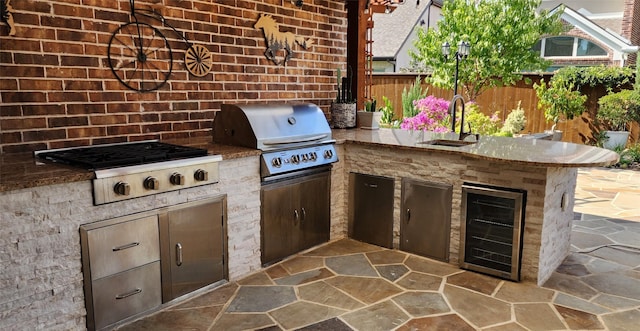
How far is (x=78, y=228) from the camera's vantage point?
2.31 meters

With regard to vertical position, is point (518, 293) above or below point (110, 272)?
below

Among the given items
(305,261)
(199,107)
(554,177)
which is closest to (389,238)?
(305,261)

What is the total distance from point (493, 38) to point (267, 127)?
8.53 meters

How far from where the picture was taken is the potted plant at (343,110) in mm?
4621

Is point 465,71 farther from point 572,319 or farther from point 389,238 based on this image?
point 572,319

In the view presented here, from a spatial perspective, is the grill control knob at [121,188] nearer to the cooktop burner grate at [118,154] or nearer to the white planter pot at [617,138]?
the cooktop burner grate at [118,154]

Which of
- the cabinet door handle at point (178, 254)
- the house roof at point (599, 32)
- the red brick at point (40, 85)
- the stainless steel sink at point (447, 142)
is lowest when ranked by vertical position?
the cabinet door handle at point (178, 254)

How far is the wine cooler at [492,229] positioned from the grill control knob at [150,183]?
2116 millimetres

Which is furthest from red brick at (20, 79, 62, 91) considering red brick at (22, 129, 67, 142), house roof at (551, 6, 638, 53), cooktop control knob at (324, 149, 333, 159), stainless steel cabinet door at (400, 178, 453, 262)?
house roof at (551, 6, 638, 53)

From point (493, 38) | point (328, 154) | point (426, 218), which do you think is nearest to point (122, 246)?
point (328, 154)

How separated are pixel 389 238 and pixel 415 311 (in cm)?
108

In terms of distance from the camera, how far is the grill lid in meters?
3.20

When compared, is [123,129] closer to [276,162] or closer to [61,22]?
[61,22]

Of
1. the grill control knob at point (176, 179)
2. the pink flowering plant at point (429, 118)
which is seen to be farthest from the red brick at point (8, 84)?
the pink flowering plant at point (429, 118)
